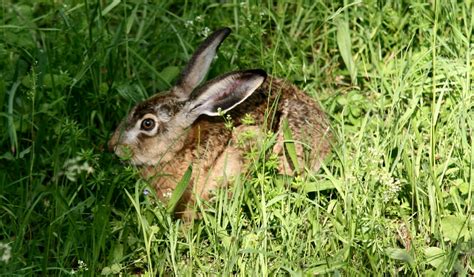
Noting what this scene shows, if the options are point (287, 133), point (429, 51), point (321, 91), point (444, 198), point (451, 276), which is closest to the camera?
point (451, 276)

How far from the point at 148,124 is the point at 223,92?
1.46 ft

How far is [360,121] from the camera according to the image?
241 inches

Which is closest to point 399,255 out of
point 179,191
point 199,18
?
point 179,191

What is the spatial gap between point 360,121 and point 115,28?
173cm

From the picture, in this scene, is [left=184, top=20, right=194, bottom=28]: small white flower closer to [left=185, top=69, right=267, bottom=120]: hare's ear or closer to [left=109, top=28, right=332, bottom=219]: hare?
[left=109, top=28, right=332, bottom=219]: hare

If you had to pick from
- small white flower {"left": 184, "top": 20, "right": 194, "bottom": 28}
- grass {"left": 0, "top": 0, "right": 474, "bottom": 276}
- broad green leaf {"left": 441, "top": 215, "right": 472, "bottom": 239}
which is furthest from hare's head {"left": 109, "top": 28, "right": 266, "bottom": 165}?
broad green leaf {"left": 441, "top": 215, "right": 472, "bottom": 239}

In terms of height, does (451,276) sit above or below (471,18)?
below

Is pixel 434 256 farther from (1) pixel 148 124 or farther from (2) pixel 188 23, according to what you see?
(2) pixel 188 23

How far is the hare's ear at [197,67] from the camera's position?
6125mm

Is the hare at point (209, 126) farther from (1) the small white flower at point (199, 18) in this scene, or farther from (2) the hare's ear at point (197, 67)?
(1) the small white flower at point (199, 18)

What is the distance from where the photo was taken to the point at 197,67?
6188 millimetres

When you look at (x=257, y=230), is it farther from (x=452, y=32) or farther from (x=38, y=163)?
(x=452, y=32)

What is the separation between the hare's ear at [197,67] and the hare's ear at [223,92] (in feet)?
0.53

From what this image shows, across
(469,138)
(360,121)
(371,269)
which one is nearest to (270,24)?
(360,121)
